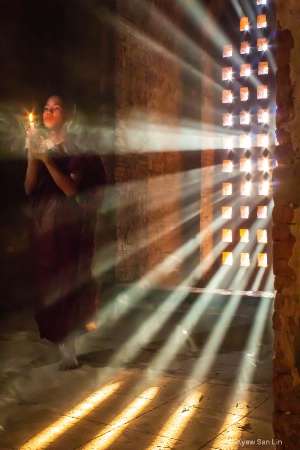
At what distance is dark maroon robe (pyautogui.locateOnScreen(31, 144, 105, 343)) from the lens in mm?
4617

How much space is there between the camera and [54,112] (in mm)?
4598

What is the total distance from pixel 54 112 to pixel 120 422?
2.79 metres

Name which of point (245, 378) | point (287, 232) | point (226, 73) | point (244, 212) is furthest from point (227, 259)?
point (287, 232)

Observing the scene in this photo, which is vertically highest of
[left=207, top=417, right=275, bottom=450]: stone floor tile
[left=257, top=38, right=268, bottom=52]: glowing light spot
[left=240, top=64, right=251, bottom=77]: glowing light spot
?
[left=257, top=38, right=268, bottom=52]: glowing light spot

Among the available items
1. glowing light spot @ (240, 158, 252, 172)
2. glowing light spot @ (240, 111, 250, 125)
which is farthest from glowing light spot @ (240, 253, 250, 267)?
glowing light spot @ (240, 111, 250, 125)

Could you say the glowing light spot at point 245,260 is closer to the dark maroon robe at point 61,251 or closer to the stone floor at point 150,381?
the stone floor at point 150,381

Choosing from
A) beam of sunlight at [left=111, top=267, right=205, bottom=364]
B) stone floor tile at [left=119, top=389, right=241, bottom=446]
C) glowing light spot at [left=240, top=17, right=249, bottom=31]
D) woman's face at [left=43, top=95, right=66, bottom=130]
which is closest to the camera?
stone floor tile at [left=119, top=389, right=241, bottom=446]

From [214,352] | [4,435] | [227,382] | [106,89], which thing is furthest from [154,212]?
[4,435]

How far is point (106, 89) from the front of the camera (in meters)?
7.78

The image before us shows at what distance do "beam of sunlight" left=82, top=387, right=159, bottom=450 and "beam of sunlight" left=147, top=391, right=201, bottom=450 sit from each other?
259mm

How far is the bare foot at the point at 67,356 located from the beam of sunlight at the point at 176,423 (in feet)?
4.14

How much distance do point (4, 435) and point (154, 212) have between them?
20.1 ft

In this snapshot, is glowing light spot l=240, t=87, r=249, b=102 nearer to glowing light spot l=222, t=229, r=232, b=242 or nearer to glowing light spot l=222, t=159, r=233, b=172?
glowing light spot l=222, t=159, r=233, b=172

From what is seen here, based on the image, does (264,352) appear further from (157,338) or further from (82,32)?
(82,32)
